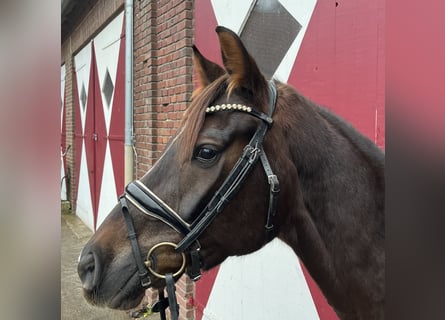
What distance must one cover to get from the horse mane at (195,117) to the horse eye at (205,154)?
26mm

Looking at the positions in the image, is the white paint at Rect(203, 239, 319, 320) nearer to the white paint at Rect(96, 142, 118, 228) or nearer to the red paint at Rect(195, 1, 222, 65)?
the red paint at Rect(195, 1, 222, 65)

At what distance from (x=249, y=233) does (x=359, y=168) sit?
1.46ft

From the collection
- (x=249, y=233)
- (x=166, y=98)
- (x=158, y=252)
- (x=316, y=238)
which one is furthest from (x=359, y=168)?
(x=166, y=98)

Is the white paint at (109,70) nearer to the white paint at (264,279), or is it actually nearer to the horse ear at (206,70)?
the white paint at (264,279)

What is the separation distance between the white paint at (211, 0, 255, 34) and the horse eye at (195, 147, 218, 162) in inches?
72.8

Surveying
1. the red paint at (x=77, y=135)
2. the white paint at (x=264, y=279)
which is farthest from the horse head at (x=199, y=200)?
the red paint at (x=77, y=135)

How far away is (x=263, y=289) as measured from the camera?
287 centimetres

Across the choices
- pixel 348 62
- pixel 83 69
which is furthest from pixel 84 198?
pixel 348 62

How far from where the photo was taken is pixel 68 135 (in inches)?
415

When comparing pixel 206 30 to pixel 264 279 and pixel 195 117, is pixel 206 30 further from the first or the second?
pixel 195 117

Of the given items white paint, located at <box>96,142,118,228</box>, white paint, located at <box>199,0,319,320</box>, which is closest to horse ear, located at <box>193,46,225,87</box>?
white paint, located at <box>199,0,319,320</box>

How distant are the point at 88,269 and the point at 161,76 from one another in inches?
119

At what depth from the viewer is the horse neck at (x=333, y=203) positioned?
4.55 ft

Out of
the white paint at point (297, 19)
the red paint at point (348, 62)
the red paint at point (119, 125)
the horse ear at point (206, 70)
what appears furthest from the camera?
the red paint at point (119, 125)
